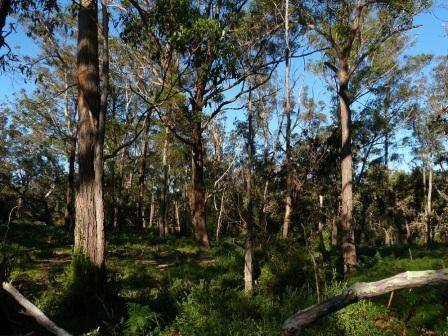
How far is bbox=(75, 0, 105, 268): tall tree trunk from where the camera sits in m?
7.21

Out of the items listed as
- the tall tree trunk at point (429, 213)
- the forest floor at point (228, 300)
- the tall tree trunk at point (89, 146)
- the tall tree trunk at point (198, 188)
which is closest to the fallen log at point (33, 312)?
the forest floor at point (228, 300)

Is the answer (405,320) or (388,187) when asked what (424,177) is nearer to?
(388,187)

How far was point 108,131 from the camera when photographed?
72.0 feet

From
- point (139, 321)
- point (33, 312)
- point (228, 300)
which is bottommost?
point (228, 300)

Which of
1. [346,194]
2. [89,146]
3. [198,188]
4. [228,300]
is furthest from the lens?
[198,188]

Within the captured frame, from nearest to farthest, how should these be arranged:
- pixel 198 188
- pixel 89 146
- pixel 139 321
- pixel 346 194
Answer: pixel 139 321, pixel 89 146, pixel 346 194, pixel 198 188

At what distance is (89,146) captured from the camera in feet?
25.0

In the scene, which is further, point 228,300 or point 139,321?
point 228,300

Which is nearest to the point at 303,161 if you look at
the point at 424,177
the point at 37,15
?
the point at 424,177

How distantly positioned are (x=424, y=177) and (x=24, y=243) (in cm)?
3103

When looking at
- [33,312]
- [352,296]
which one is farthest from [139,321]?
[352,296]

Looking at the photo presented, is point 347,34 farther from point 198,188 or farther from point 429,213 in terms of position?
point 429,213

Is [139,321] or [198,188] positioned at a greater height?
[198,188]

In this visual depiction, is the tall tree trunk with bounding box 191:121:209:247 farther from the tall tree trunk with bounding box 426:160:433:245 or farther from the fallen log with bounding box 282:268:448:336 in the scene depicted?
the tall tree trunk with bounding box 426:160:433:245
